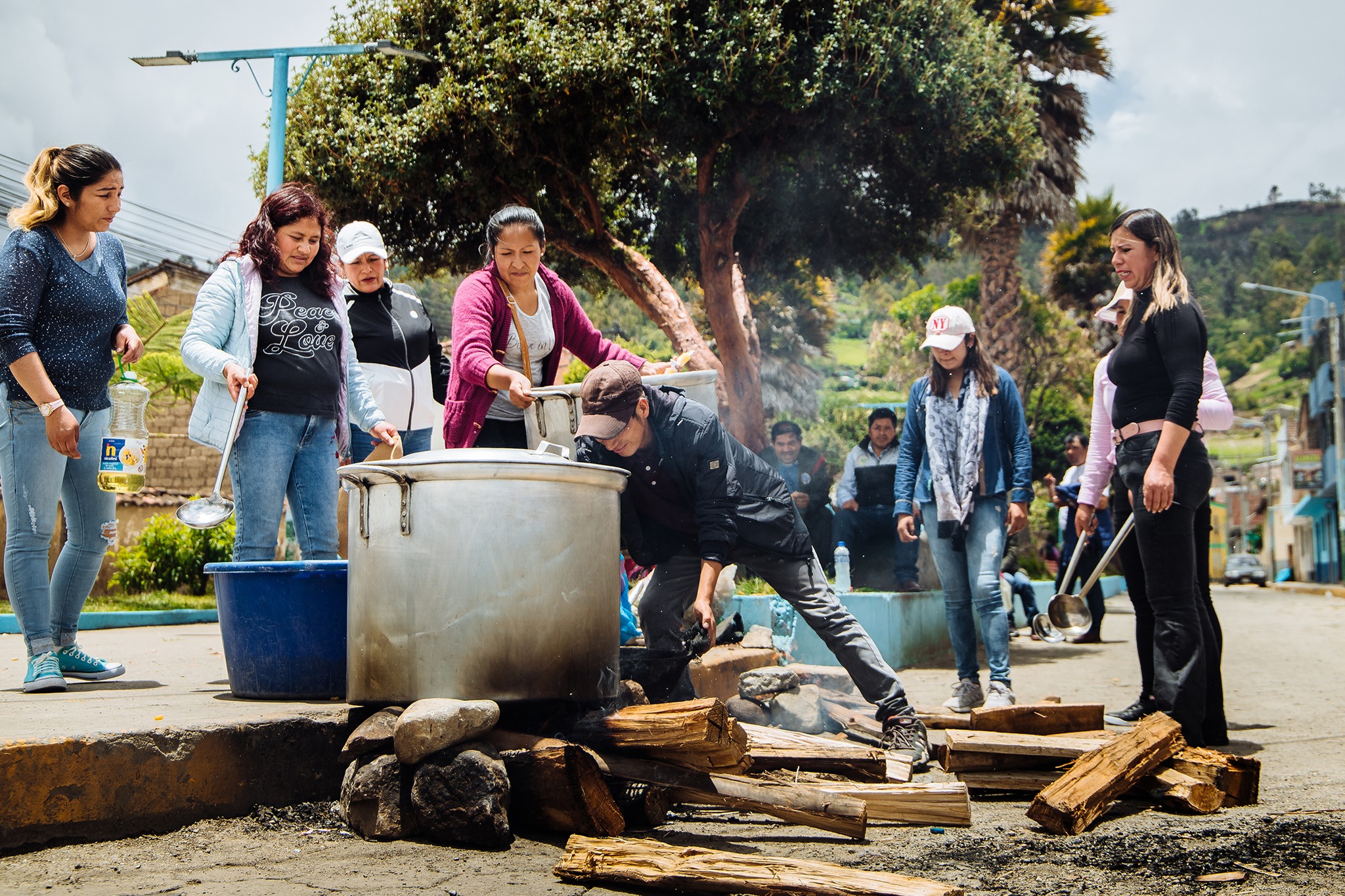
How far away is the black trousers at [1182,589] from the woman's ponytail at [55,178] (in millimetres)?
4173

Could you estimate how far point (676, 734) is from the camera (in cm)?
281

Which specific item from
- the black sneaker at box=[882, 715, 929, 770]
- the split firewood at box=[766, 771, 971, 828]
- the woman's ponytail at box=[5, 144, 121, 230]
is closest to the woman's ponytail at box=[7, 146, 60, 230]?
the woman's ponytail at box=[5, 144, 121, 230]

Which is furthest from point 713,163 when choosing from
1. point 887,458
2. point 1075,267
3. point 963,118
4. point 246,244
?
point 1075,267

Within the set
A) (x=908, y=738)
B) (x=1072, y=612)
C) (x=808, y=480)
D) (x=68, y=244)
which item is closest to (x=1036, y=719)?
(x=908, y=738)

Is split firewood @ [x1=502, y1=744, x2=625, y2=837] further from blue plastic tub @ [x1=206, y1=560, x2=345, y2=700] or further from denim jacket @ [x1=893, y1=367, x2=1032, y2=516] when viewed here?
denim jacket @ [x1=893, y1=367, x2=1032, y2=516]

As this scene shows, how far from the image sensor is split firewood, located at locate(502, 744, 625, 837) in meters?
2.74

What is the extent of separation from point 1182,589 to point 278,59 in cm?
1058

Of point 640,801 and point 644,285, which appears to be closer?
point 640,801

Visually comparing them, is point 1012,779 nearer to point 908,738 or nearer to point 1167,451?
point 908,738

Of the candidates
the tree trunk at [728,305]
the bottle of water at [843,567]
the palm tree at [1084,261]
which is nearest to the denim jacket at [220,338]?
the bottle of water at [843,567]

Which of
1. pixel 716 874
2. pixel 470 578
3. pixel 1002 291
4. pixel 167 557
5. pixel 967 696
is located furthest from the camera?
pixel 1002 291

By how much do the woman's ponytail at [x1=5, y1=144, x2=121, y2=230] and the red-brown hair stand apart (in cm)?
55

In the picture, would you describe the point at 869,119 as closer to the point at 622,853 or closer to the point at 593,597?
the point at 593,597

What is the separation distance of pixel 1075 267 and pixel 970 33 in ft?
64.0
